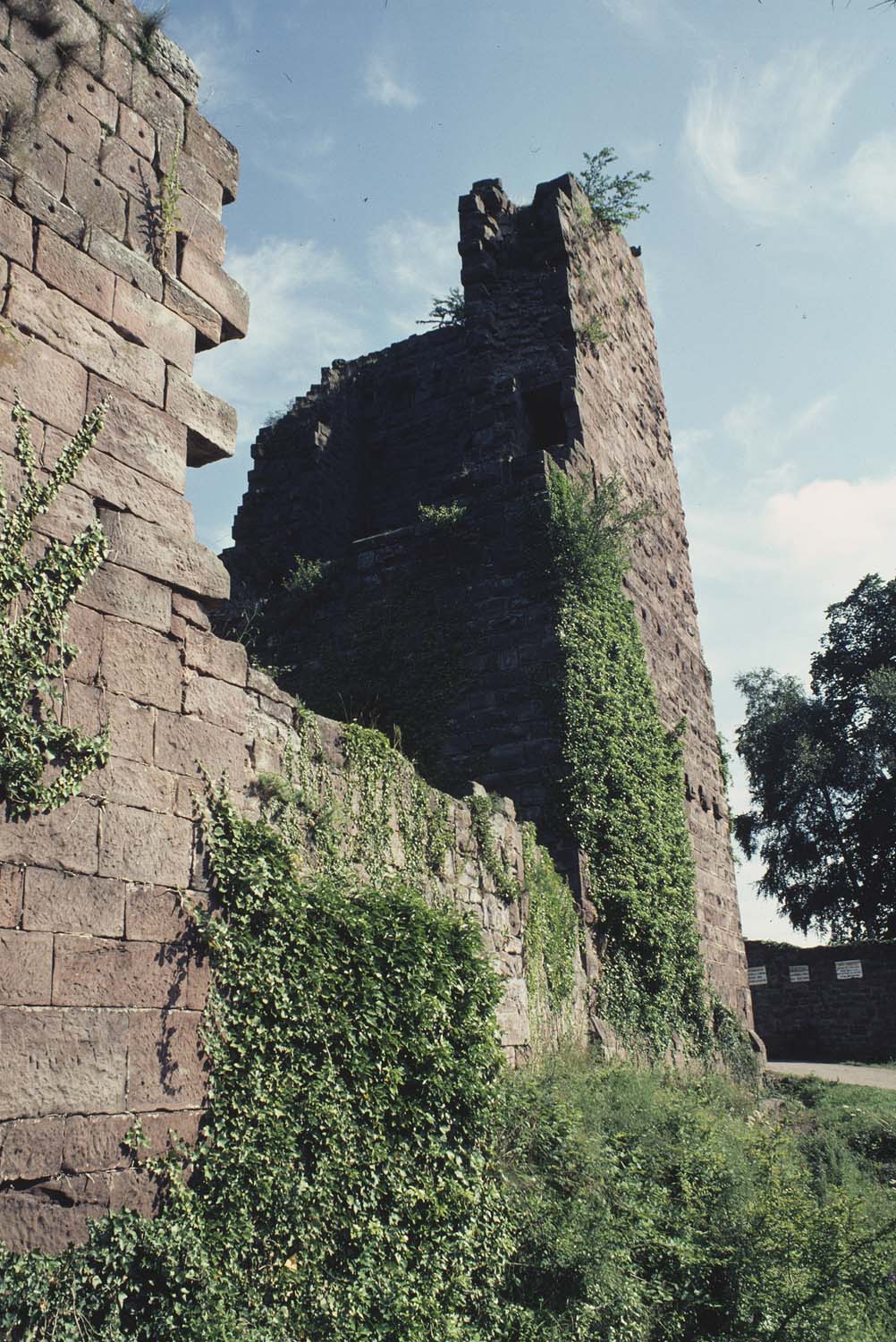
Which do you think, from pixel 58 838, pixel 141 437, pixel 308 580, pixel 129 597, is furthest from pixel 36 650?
pixel 308 580

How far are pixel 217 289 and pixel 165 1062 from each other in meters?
3.51

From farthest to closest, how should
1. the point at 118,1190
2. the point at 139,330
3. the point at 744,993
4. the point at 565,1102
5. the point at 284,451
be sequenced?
1. the point at 284,451
2. the point at 744,993
3. the point at 565,1102
4. the point at 139,330
5. the point at 118,1190

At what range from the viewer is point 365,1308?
15.2 ft

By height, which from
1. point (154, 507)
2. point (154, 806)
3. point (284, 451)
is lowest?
point (154, 806)

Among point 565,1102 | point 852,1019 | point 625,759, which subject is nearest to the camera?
point 565,1102

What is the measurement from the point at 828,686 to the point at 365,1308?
2786 centimetres

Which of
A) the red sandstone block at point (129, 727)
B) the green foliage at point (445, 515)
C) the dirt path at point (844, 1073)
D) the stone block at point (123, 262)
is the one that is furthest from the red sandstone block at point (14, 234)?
the dirt path at point (844, 1073)

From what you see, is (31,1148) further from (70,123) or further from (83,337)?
(70,123)

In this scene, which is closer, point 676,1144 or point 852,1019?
point 676,1144

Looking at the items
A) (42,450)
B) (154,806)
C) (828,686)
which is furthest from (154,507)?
(828,686)

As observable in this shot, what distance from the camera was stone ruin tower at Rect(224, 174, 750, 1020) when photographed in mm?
9703

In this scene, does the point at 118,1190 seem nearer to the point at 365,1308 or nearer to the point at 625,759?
the point at 365,1308

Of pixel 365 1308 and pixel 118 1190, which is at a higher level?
pixel 118 1190

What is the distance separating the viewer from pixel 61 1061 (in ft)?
12.8
